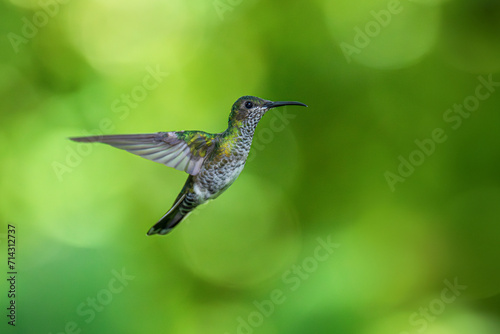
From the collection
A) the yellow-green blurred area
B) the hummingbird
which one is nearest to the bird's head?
the hummingbird

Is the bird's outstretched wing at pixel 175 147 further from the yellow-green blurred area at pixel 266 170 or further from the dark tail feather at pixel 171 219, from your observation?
the yellow-green blurred area at pixel 266 170

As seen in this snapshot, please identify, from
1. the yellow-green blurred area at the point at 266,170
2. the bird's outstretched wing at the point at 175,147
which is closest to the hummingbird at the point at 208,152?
the bird's outstretched wing at the point at 175,147

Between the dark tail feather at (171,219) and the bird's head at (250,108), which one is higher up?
the bird's head at (250,108)

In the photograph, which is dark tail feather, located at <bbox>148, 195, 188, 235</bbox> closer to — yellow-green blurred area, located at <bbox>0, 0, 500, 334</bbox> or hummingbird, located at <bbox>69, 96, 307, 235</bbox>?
hummingbird, located at <bbox>69, 96, 307, 235</bbox>

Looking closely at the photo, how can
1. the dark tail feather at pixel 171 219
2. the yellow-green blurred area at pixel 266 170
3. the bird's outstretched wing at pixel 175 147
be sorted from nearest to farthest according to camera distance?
1. the bird's outstretched wing at pixel 175 147
2. the dark tail feather at pixel 171 219
3. the yellow-green blurred area at pixel 266 170

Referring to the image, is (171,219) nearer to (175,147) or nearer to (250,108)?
(175,147)

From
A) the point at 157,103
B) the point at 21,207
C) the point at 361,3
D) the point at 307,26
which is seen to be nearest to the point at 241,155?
the point at 157,103

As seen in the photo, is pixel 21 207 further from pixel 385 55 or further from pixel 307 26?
pixel 385 55

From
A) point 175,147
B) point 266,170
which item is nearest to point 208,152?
point 175,147
